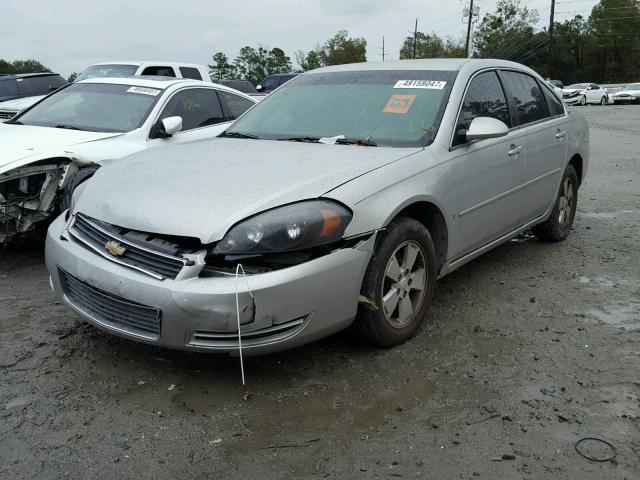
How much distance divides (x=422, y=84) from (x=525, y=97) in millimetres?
1293

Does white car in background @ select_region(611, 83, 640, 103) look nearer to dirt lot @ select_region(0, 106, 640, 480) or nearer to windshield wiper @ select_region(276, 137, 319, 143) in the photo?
dirt lot @ select_region(0, 106, 640, 480)

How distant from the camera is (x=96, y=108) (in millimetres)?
6352

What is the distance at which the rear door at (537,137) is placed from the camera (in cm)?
486

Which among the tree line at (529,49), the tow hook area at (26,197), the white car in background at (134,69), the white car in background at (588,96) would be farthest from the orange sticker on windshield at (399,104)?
the tree line at (529,49)

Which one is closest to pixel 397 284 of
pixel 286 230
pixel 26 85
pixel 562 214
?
→ pixel 286 230

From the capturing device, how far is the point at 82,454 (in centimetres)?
263

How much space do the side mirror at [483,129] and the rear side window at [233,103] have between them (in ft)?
12.7

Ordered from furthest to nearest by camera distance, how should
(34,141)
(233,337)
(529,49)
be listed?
1. (529,49)
2. (34,141)
3. (233,337)

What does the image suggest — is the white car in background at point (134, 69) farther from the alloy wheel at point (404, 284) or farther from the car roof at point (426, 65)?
the alloy wheel at point (404, 284)

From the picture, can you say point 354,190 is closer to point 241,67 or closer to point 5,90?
point 5,90

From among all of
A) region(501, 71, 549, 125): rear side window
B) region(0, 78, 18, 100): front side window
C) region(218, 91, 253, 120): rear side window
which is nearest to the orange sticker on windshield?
region(501, 71, 549, 125): rear side window

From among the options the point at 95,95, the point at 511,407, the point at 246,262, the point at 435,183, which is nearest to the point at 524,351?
the point at 511,407

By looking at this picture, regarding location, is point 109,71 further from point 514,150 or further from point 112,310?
point 112,310

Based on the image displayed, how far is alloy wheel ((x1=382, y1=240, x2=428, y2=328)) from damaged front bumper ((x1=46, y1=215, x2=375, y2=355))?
30 cm
